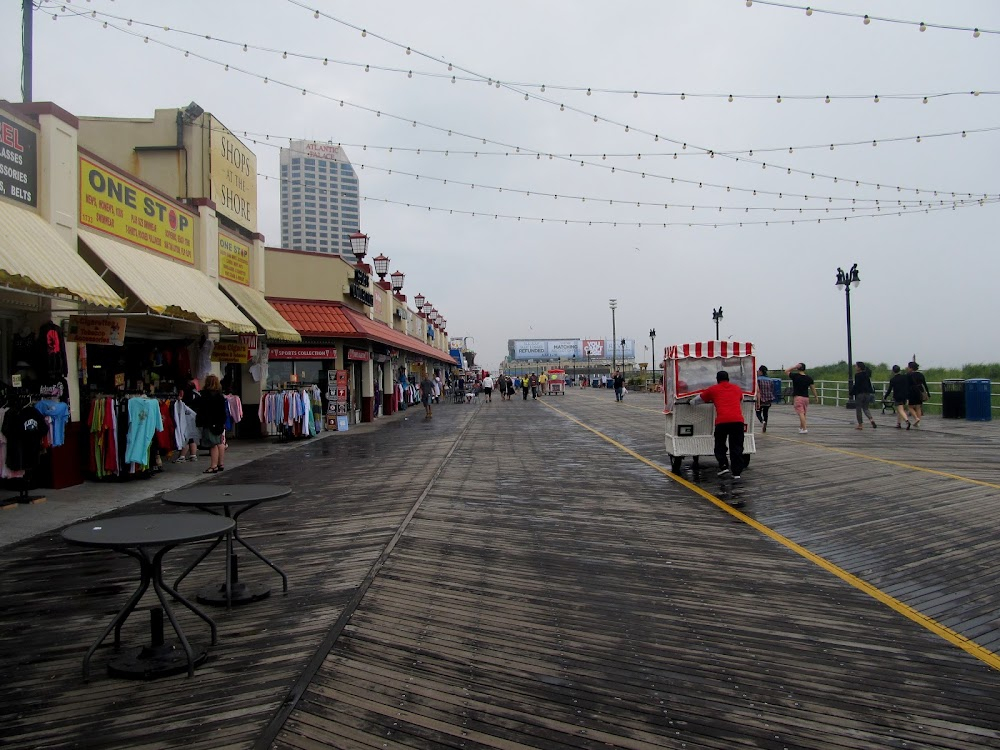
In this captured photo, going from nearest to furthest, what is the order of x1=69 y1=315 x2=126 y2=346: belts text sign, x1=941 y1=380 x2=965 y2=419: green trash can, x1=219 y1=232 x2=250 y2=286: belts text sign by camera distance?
x1=69 y1=315 x2=126 y2=346: belts text sign < x1=219 y1=232 x2=250 y2=286: belts text sign < x1=941 y1=380 x2=965 y2=419: green trash can

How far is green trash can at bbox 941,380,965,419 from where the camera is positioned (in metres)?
22.0

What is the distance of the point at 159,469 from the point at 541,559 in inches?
345

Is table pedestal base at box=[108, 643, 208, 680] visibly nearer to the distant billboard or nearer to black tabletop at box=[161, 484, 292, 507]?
black tabletop at box=[161, 484, 292, 507]

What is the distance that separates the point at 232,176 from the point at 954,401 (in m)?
22.7

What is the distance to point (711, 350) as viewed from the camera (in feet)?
37.8

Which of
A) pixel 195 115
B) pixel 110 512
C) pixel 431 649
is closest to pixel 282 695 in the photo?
pixel 431 649

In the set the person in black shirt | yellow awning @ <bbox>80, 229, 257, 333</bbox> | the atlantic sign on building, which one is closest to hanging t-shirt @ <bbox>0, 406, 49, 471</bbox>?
yellow awning @ <bbox>80, 229, 257, 333</bbox>

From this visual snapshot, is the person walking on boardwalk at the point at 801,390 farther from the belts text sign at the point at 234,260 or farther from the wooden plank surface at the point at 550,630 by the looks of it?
the belts text sign at the point at 234,260

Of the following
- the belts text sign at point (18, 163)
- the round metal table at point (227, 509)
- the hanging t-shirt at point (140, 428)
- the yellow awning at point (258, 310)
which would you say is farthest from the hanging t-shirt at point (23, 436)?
the yellow awning at point (258, 310)

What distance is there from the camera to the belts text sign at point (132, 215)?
35.6 ft

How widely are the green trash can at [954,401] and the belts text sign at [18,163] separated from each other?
24717mm

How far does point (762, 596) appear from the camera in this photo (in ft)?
16.9

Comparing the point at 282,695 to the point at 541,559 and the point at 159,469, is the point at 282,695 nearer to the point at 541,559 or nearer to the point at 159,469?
the point at 541,559

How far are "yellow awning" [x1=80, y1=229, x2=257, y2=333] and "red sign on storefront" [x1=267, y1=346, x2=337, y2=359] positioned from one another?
6.57 metres
